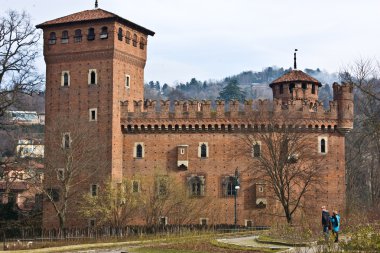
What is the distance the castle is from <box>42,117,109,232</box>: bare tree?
10cm

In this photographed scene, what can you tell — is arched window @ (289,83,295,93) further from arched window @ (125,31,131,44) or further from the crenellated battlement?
arched window @ (125,31,131,44)

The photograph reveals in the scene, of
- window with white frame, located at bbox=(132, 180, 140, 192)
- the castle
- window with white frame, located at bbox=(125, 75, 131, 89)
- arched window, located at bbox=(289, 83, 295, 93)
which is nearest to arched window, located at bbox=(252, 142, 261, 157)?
the castle

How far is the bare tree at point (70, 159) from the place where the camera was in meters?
46.2

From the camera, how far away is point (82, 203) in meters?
46.0

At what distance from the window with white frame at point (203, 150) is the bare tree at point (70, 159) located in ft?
22.6

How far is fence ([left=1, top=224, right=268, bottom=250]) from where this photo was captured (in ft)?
122

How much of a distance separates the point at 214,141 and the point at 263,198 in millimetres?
5545

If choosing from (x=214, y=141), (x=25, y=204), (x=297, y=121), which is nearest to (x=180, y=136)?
(x=214, y=141)

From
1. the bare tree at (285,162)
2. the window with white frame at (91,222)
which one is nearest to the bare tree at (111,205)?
the window with white frame at (91,222)

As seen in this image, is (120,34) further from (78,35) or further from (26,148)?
(26,148)

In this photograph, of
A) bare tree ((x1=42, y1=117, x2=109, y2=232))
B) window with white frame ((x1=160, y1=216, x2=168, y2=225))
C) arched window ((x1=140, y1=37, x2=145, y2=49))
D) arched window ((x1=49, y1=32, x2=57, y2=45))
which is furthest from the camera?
arched window ((x1=140, y1=37, x2=145, y2=49))

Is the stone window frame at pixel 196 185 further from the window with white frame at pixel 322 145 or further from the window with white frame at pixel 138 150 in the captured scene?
the window with white frame at pixel 322 145

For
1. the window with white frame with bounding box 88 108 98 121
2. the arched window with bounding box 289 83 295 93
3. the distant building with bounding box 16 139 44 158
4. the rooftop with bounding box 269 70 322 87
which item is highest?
the rooftop with bounding box 269 70 322 87

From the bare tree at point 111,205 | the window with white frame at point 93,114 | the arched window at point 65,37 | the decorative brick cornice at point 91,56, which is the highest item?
the arched window at point 65,37
